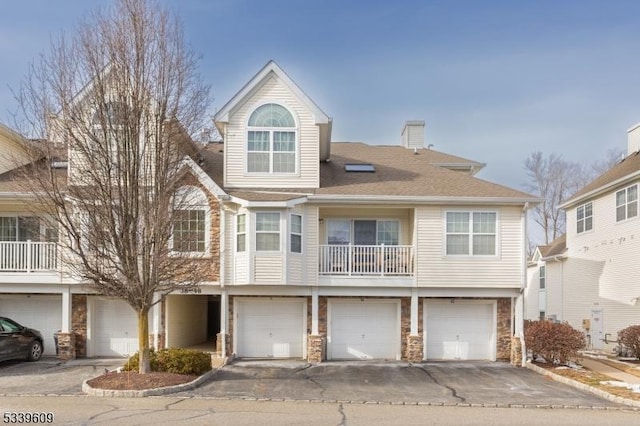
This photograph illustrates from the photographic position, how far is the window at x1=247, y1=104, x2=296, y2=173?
19391 millimetres

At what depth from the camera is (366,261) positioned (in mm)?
19203

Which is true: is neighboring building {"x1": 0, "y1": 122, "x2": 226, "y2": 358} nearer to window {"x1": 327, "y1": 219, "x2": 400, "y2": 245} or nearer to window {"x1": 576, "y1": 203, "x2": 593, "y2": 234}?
window {"x1": 327, "y1": 219, "x2": 400, "y2": 245}

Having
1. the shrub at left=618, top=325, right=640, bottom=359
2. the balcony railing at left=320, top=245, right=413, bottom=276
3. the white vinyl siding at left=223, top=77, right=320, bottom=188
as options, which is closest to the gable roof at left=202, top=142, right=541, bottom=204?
the white vinyl siding at left=223, top=77, right=320, bottom=188

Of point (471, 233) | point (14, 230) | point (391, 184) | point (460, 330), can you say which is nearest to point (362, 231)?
point (391, 184)

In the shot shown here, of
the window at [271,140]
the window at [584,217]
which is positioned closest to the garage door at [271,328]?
the window at [271,140]

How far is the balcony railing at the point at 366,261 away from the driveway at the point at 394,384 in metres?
2.95

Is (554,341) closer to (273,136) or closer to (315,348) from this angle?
Result: (315,348)

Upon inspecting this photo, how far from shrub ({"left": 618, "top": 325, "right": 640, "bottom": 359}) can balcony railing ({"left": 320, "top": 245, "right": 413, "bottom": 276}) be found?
824 cm

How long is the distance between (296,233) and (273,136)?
345 centimetres

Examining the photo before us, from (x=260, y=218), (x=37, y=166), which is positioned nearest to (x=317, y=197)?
(x=260, y=218)

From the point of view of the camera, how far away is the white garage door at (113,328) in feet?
63.8

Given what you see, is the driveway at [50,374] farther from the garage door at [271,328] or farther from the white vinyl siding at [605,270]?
the white vinyl siding at [605,270]

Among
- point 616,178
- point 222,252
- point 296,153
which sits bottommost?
point 222,252

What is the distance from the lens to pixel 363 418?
35.6 feet
